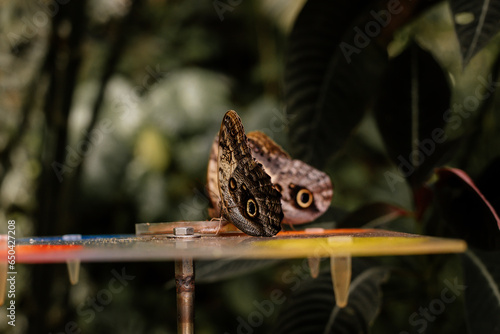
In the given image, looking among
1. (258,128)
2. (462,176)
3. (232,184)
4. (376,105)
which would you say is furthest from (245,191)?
(258,128)

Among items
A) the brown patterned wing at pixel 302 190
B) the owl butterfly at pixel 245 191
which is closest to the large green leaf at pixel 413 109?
the brown patterned wing at pixel 302 190

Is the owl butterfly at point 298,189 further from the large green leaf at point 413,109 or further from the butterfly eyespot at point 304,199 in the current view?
the large green leaf at point 413,109

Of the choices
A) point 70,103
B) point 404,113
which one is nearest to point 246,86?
point 70,103

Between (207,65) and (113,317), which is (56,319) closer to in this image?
(113,317)

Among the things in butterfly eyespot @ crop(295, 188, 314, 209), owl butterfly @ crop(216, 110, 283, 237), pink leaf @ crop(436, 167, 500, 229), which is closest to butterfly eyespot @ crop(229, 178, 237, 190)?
owl butterfly @ crop(216, 110, 283, 237)

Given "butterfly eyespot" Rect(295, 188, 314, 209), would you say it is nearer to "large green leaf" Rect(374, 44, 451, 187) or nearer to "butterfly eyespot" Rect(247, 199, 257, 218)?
"butterfly eyespot" Rect(247, 199, 257, 218)
